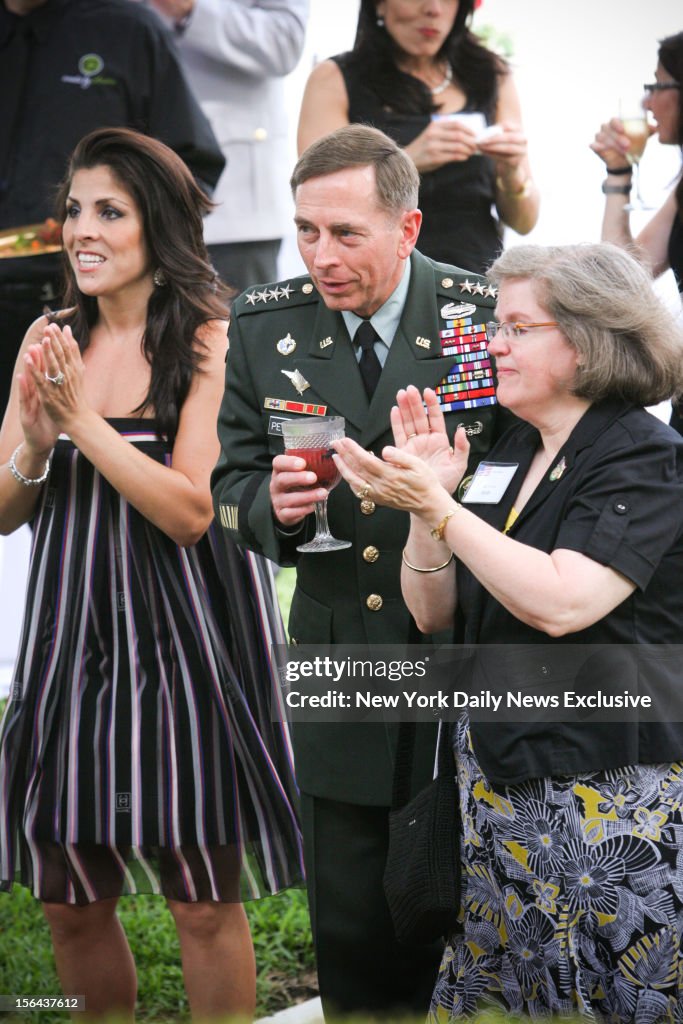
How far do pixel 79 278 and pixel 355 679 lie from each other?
1173 mm

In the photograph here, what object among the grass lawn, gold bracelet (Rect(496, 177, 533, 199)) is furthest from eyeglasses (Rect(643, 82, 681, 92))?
the grass lawn

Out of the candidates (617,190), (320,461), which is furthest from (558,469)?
(617,190)

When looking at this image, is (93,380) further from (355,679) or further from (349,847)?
(349,847)

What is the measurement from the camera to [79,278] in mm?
3137

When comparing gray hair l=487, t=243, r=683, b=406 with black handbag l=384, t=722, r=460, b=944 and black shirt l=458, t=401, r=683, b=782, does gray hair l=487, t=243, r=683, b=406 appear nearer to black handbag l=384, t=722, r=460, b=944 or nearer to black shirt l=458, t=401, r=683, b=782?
black shirt l=458, t=401, r=683, b=782

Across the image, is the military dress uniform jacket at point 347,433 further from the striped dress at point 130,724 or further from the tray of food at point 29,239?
the tray of food at point 29,239

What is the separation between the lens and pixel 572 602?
7.14ft

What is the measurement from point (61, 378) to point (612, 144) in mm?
1707

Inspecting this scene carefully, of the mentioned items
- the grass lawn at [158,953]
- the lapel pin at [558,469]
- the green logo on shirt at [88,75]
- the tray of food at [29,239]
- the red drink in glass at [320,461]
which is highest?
the green logo on shirt at [88,75]

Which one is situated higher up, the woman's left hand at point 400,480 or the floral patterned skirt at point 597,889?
the woman's left hand at point 400,480

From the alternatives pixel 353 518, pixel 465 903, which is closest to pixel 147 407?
pixel 353 518

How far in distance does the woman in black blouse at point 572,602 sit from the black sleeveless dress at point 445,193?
4.40 feet

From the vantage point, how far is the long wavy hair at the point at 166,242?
311 centimetres

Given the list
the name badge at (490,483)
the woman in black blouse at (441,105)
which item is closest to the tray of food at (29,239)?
the woman in black blouse at (441,105)
